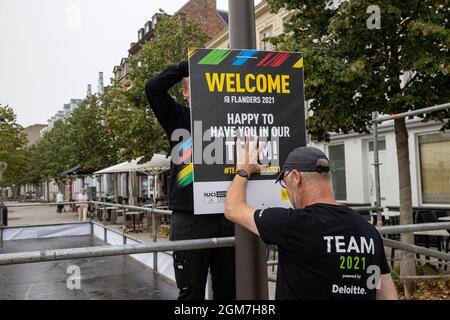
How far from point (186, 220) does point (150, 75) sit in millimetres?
14607

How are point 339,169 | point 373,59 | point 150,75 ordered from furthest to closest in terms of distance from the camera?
point 339,169
point 150,75
point 373,59

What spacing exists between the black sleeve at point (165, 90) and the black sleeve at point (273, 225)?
0.90 m

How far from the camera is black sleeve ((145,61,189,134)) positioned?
2.45 meters

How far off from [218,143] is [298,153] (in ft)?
1.26

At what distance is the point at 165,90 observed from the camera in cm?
252

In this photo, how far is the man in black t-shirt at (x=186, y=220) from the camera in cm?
246

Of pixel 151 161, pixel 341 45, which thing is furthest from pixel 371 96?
pixel 151 161

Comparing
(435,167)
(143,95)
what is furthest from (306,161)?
(143,95)

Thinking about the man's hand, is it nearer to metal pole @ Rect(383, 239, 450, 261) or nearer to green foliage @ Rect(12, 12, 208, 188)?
metal pole @ Rect(383, 239, 450, 261)

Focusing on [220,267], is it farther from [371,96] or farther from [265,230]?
[371,96]

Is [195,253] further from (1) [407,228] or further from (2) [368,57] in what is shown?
(2) [368,57]

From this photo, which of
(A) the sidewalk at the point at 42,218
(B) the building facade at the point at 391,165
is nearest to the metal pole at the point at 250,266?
(B) the building facade at the point at 391,165

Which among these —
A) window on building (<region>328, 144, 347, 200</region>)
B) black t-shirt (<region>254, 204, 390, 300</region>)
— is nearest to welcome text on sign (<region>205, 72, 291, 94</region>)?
black t-shirt (<region>254, 204, 390, 300</region>)

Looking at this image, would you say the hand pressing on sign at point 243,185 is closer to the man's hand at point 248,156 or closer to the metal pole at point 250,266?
the man's hand at point 248,156
